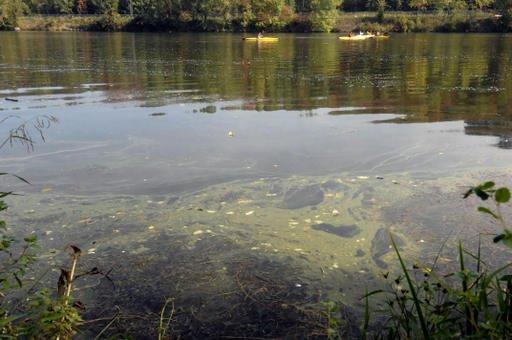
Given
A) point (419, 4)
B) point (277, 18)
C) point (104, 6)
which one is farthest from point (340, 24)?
point (104, 6)

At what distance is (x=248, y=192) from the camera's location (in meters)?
7.46

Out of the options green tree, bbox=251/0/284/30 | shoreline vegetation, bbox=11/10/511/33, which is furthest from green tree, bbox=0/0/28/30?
green tree, bbox=251/0/284/30

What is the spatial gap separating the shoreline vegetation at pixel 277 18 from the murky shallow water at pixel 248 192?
214ft

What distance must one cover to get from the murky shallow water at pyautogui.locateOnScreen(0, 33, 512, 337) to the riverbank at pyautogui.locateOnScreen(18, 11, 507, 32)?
63782 mm

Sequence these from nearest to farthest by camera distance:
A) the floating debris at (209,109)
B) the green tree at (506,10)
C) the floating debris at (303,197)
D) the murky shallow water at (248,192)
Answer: the murky shallow water at (248,192) → the floating debris at (303,197) → the floating debris at (209,109) → the green tree at (506,10)

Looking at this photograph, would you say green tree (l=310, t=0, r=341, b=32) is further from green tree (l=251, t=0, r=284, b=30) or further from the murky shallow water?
the murky shallow water

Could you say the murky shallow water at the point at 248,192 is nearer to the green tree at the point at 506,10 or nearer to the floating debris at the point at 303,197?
the floating debris at the point at 303,197

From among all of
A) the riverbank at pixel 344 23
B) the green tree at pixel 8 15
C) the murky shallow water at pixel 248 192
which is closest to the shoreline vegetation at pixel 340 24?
the riverbank at pixel 344 23

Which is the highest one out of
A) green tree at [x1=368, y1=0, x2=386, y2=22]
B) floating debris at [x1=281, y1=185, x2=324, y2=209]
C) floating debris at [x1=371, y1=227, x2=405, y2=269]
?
green tree at [x1=368, y1=0, x2=386, y2=22]

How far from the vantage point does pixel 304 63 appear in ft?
92.5

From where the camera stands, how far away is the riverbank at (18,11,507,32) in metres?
74.2

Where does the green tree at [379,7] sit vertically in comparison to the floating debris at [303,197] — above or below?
above

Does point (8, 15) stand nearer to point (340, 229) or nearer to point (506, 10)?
point (506, 10)

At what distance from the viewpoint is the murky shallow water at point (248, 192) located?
497cm
